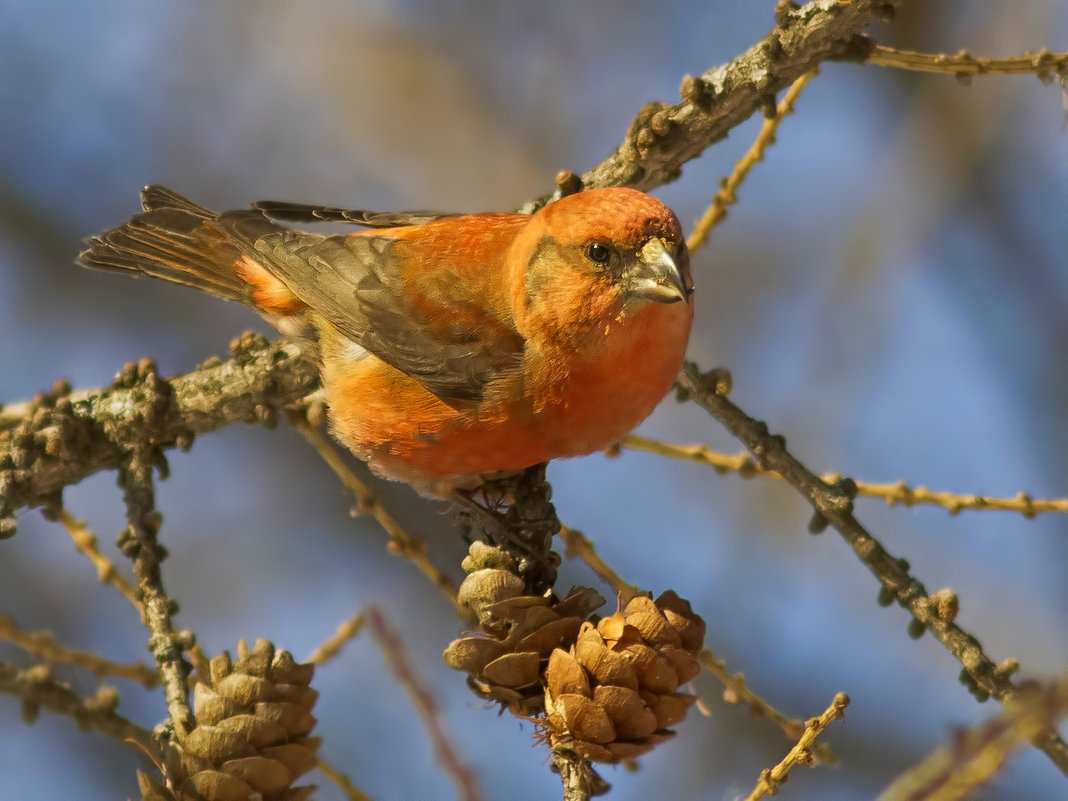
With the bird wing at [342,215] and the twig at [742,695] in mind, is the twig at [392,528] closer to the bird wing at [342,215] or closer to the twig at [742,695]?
the twig at [742,695]

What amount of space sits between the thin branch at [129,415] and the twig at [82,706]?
1.04 meters

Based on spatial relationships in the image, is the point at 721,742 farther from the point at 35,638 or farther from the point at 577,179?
the point at 35,638

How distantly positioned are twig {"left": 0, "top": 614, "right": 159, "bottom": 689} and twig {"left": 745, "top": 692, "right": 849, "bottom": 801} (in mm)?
1393

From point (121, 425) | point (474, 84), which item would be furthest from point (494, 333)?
point (474, 84)

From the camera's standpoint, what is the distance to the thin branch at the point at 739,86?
8.36 feet

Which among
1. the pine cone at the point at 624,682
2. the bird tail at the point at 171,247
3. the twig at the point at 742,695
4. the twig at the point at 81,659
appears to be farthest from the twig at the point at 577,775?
the bird tail at the point at 171,247

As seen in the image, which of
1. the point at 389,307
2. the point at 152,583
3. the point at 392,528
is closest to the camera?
the point at 152,583

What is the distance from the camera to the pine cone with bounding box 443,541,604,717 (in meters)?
2.12

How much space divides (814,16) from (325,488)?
13.2ft

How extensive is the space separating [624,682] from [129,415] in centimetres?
164

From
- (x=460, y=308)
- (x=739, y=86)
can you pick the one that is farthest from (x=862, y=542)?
(x=460, y=308)

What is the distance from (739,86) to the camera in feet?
8.70

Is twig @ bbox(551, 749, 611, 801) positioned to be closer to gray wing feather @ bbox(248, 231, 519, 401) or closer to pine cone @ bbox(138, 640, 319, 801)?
pine cone @ bbox(138, 640, 319, 801)

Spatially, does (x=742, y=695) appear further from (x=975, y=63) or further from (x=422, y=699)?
(x=975, y=63)
